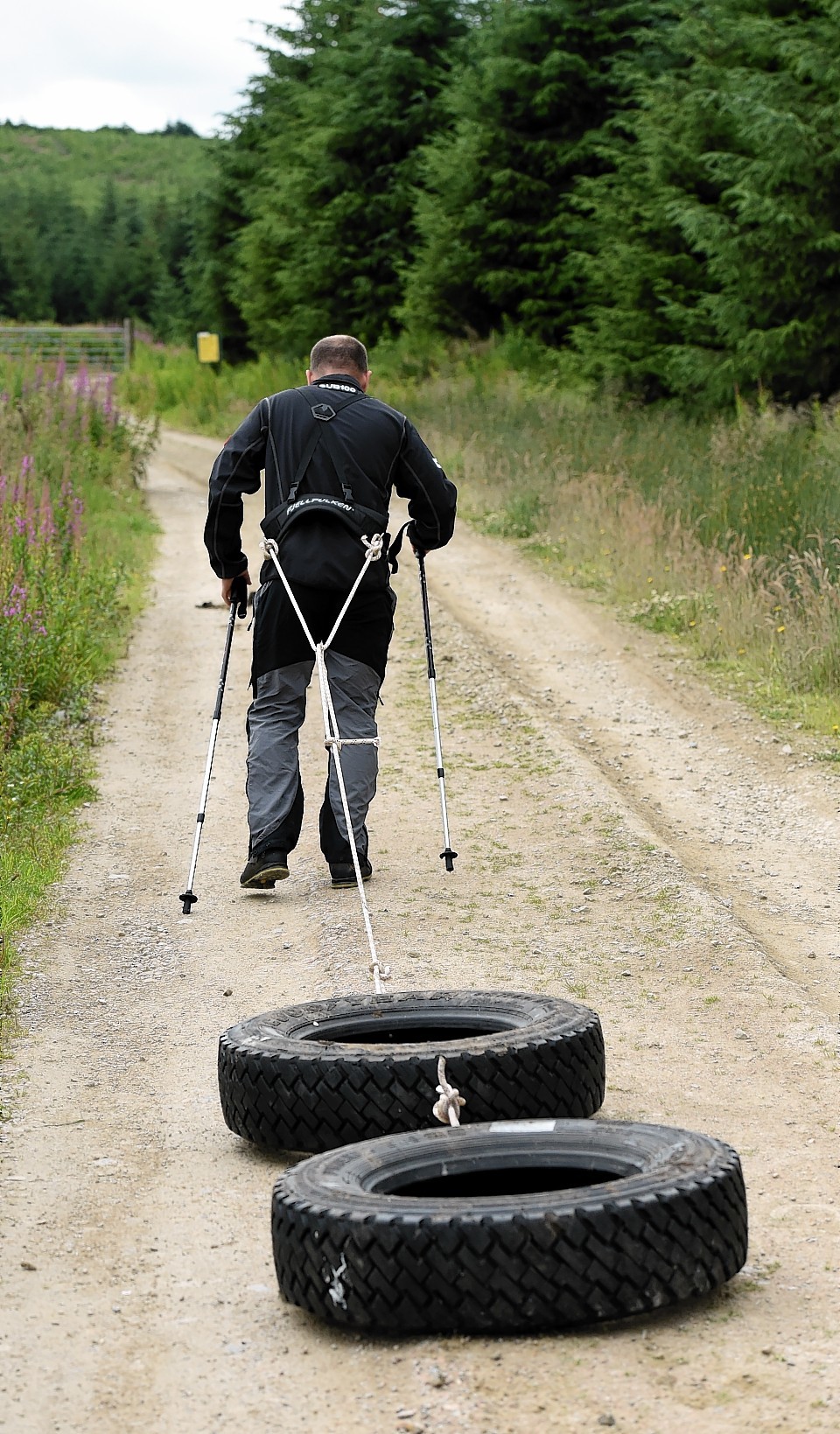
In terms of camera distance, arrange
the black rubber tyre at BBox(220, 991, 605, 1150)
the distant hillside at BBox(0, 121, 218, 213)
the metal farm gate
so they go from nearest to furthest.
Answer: the black rubber tyre at BBox(220, 991, 605, 1150) → the metal farm gate → the distant hillside at BBox(0, 121, 218, 213)

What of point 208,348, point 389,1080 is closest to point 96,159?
point 208,348

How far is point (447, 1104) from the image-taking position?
371cm

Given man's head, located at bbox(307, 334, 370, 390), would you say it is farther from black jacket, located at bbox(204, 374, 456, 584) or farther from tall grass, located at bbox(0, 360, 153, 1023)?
tall grass, located at bbox(0, 360, 153, 1023)

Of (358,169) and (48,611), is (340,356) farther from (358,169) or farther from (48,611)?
(358,169)

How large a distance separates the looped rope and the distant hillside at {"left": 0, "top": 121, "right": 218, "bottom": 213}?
110m

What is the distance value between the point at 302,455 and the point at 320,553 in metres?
0.40

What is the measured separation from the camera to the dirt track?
9.52 ft

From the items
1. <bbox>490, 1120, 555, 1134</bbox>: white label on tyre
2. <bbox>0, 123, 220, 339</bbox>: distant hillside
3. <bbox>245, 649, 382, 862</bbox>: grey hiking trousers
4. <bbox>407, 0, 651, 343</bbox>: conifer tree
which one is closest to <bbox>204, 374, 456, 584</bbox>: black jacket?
<bbox>245, 649, 382, 862</bbox>: grey hiking trousers

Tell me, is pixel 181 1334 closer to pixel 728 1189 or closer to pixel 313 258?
pixel 728 1189

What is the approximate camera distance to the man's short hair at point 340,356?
6.54 m

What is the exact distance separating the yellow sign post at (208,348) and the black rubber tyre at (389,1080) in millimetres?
40076

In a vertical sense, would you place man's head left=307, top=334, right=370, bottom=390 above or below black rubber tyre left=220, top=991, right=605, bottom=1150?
above

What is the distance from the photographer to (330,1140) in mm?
3949

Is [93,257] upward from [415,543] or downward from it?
upward
